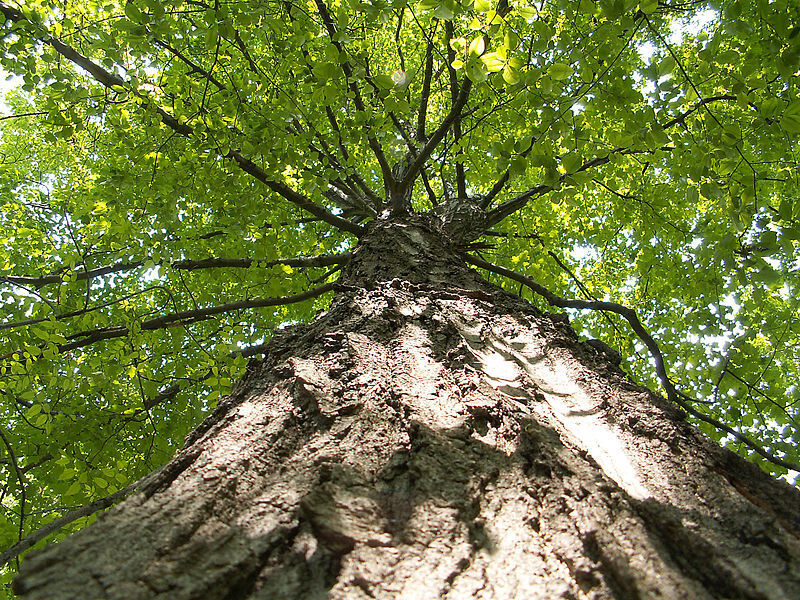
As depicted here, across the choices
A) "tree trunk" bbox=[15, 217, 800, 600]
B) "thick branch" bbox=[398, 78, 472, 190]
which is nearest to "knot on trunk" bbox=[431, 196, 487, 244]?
"thick branch" bbox=[398, 78, 472, 190]

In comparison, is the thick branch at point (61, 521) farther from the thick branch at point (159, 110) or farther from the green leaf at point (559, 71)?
the thick branch at point (159, 110)

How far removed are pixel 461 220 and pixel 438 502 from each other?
162 inches

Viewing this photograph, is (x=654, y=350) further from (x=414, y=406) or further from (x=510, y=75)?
(x=414, y=406)

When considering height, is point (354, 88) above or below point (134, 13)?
above

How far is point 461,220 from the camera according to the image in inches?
192

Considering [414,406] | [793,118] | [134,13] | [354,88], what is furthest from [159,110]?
[793,118]

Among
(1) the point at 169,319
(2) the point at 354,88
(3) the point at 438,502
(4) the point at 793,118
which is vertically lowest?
(3) the point at 438,502

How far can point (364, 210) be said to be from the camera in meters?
5.36

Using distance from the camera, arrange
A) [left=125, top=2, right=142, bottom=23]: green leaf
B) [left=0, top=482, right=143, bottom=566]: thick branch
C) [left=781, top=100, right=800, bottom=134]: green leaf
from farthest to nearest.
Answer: [left=125, top=2, right=142, bottom=23]: green leaf
[left=781, top=100, right=800, bottom=134]: green leaf
[left=0, top=482, right=143, bottom=566]: thick branch

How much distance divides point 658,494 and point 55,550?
1.13m

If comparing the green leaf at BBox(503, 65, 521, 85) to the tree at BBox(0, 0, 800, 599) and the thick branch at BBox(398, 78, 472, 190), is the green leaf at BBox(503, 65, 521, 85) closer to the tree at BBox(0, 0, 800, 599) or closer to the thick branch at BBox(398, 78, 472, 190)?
the tree at BBox(0, 0, 800, 599)

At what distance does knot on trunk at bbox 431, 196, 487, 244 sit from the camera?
4.77 metres

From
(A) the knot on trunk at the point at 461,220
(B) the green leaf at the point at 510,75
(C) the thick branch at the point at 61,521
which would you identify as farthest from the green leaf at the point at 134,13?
(A) the knot on trunk at the point at 461,220

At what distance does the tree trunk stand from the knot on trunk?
10.7 feet
